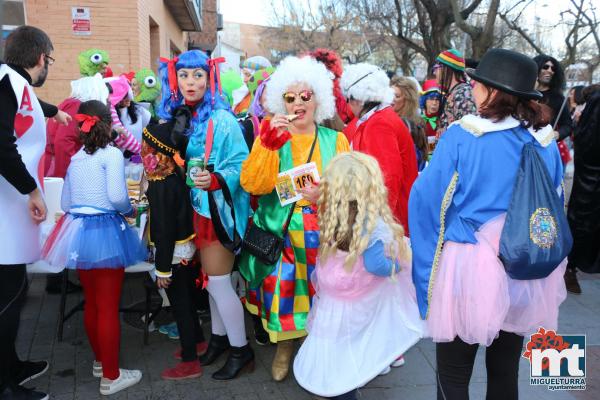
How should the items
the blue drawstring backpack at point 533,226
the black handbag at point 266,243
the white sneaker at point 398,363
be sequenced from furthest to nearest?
the white sneaker at point 398,363 < the black handbag at point 266,243 < the blue drawstring backpack at point 533,226

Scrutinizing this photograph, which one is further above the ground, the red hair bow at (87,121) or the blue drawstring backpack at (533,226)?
the red hair bow at (87,121)

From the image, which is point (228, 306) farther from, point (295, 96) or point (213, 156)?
point (295, 96)

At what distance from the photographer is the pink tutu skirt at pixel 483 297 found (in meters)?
2.08

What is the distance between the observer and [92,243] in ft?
9.77

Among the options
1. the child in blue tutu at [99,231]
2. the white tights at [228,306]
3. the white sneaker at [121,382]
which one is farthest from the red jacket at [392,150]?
the white sneaker at [121,382]

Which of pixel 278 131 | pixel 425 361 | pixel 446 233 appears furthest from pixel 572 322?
pixel 278 131

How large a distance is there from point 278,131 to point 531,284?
1.50m

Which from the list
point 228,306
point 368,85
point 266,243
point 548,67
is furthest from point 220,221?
point 548,67

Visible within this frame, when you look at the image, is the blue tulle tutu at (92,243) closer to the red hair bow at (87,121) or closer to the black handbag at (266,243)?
the red hair bow at (87,121)

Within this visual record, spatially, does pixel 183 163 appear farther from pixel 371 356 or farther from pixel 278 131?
pixel 371 356

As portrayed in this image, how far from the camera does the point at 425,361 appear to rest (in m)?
3.61

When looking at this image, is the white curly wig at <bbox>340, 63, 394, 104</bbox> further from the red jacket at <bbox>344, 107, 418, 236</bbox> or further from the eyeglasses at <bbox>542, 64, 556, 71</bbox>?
the eyeglasses at <bbox>542, 64, 556, 71</bbox>

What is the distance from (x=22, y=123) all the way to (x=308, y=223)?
66.7 inches

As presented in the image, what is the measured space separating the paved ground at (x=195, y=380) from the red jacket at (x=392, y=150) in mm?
1047
